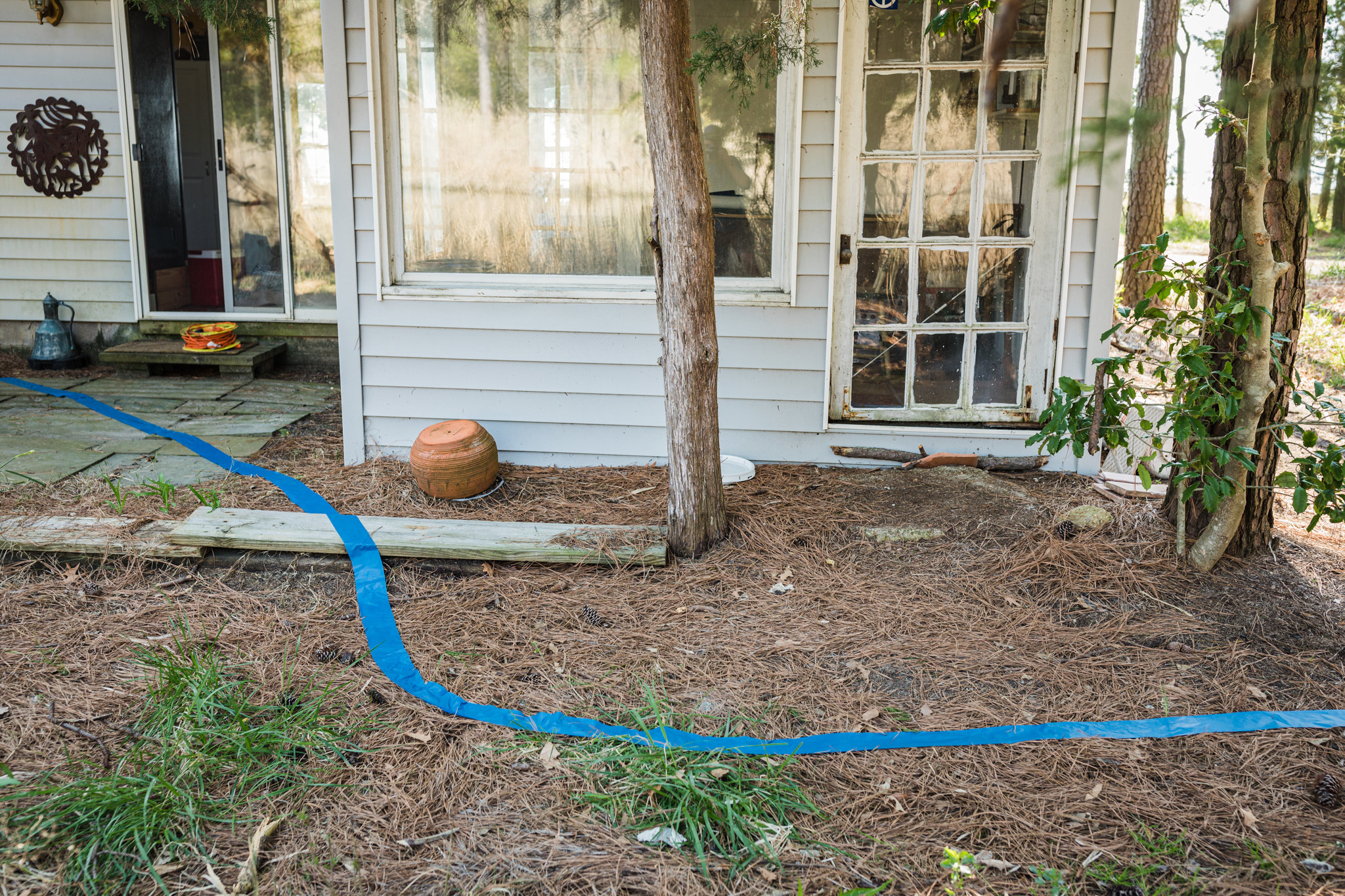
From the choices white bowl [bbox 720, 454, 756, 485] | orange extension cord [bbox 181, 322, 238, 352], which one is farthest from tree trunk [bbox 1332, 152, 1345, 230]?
orange extension cord [bbox 181, 322, 238, 352]

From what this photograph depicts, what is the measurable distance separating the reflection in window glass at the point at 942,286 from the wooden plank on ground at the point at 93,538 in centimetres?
304

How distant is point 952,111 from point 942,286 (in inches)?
28.2

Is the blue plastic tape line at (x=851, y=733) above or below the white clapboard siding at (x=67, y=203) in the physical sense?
below

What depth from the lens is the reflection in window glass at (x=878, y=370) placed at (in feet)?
13.7

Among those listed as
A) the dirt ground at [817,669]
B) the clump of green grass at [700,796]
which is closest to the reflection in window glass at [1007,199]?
the dirt ground at [817,669]

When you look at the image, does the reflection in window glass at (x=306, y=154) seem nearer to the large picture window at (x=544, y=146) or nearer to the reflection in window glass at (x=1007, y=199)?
the large picture window at (x=544, y=146)

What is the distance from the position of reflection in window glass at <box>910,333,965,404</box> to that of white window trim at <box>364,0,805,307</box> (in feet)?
2.14

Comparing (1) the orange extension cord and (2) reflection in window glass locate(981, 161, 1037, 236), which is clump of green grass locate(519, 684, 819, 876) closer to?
(2) reflection in window glass locate(981, 161, 1037, 236)

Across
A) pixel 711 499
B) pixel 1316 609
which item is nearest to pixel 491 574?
pixel 711 499

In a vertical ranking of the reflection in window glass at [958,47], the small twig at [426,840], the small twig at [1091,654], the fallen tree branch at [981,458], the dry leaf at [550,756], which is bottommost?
the small twig at [426,840]

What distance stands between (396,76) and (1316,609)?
3974mm

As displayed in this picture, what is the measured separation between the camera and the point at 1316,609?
288 cm

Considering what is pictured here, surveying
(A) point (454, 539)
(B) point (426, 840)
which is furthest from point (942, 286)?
(B) point (426, 840)

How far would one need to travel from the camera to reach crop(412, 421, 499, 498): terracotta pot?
3.76 meters
